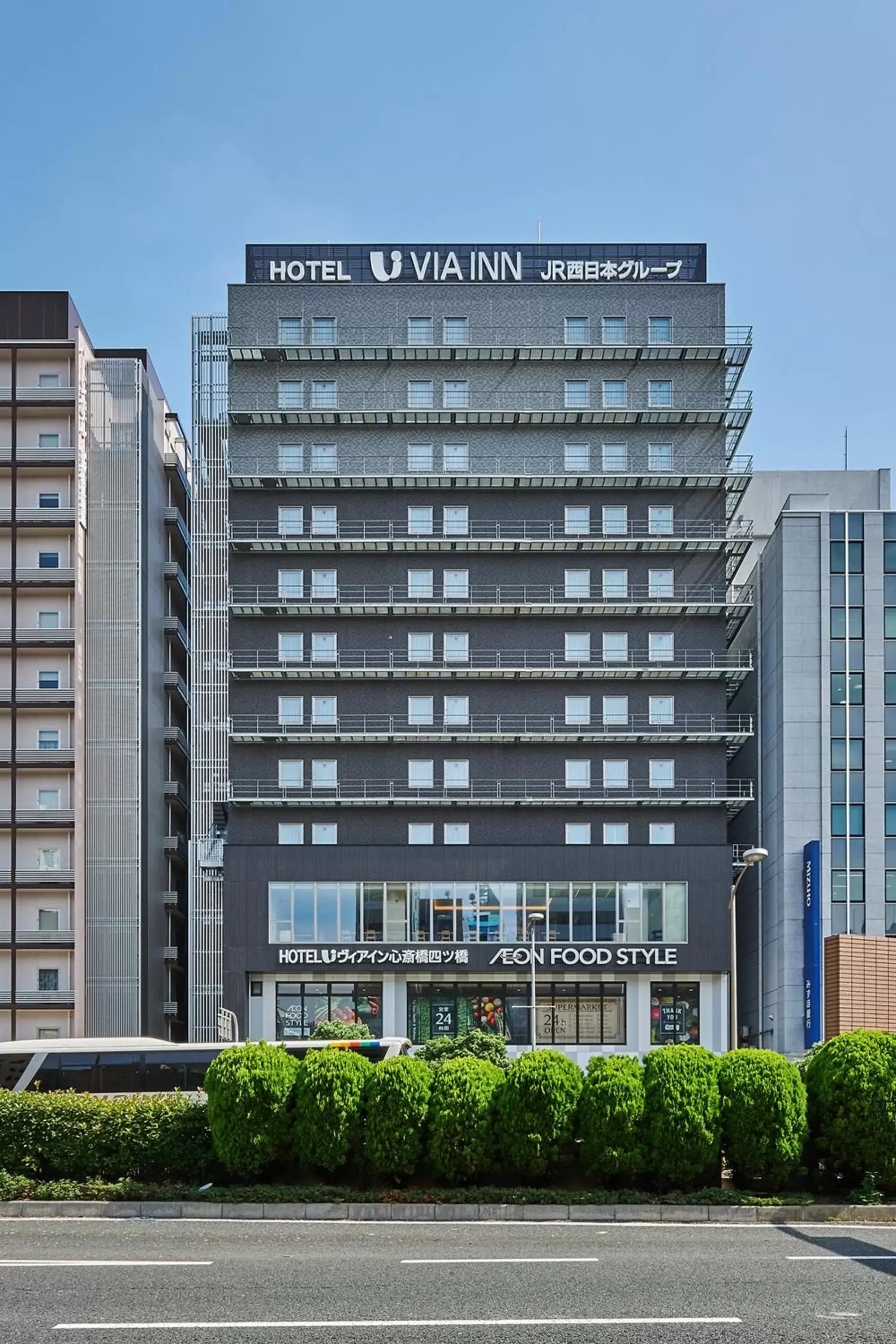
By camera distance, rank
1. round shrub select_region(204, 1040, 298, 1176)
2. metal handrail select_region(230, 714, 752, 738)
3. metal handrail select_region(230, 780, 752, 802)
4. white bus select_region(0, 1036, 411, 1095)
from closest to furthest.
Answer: round shrub select_region(204, 1040, 298, 1176), white bus select_region(0, 1036, 411, 1095), metal handrail select_region(230, 780, 752, 802), metal handrail select_region(230, 714, 752, 738)

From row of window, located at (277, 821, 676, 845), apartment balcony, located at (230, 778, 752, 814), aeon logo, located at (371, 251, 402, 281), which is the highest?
aeon logo, located at (371, 251, 402, 281)

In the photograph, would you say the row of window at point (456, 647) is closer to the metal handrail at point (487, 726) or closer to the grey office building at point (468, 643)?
the grey office building at point (468, 643)

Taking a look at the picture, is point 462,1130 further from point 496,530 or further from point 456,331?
point 456,331

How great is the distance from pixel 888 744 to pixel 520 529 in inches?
780

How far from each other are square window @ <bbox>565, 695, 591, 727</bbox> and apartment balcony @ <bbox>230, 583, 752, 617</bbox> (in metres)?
4.05

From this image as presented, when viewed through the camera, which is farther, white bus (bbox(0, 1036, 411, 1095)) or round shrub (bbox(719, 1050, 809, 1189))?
white bus (bbox(0, 1036, 411, 1095))

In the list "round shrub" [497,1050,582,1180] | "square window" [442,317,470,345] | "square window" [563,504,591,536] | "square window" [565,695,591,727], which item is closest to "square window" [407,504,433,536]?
"square window" [563,504,591,536]

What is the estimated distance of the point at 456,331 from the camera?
75.1 meters

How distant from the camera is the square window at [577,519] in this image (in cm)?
7444

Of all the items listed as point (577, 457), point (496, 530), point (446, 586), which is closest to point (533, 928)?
point (446, 586)

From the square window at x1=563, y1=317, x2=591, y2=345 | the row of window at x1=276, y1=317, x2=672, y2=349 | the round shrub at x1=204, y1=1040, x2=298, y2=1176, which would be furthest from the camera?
the square window at x1=563, y1=317, x2=591, y2=345

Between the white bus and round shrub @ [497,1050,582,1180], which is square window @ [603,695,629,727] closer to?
the white bus

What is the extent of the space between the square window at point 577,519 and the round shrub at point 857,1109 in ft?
167

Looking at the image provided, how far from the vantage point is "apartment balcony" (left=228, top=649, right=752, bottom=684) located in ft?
237
